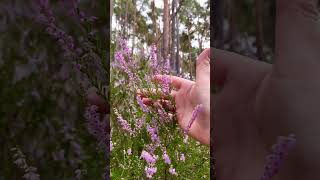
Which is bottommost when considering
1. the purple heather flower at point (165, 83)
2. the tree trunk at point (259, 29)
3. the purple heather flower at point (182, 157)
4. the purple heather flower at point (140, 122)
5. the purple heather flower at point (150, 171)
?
the purple heather flower at point (182, 157)

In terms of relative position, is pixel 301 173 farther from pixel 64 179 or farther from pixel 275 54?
pixel 64 179

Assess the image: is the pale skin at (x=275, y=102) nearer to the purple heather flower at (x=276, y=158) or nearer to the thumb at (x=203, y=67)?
the purple heather flower at (x=276, y=158)

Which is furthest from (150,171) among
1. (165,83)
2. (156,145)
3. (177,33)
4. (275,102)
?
(177,33)

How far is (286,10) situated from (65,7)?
332 mm

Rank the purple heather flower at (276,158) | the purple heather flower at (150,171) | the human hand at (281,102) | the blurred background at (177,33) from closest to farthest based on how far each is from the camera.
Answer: the purple heather flower at (276,158) → the human hand at (281,102) → the purple heather flower at (150,171) → the blurred background at (177,33)

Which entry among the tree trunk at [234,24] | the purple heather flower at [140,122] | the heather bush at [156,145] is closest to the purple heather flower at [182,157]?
the heather bush at [156,145]

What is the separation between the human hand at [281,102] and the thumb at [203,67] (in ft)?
0.86

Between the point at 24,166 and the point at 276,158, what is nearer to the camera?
the point at 276,158

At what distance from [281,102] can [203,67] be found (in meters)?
0.36

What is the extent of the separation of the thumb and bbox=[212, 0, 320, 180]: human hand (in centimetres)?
26

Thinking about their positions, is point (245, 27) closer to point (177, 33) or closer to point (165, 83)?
point (165, 83)

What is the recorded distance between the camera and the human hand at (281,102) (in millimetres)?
557

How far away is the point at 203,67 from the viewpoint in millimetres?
917

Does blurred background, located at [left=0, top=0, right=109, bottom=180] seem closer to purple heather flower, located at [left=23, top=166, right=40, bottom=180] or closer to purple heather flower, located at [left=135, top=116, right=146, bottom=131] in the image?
purple heather flower, located at [left=23, top=166, right=40, bottom=180]
